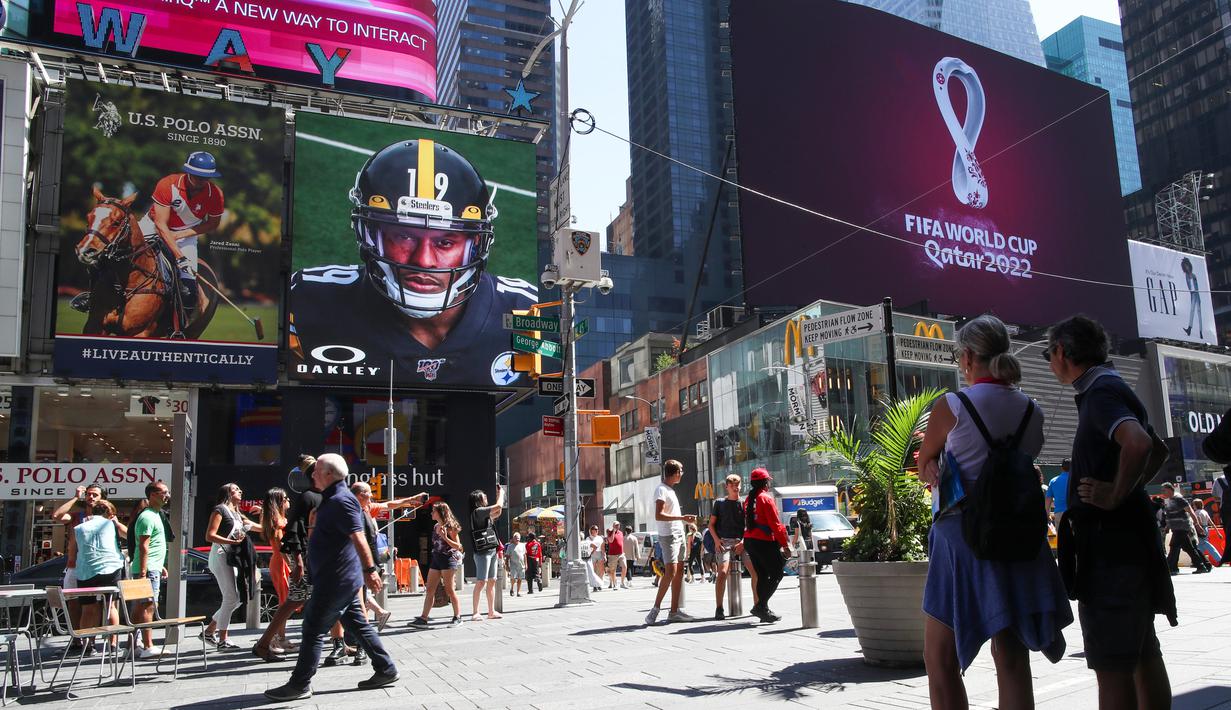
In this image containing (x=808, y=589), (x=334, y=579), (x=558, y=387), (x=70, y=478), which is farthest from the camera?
(x=70, y=478)

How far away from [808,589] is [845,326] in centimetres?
593

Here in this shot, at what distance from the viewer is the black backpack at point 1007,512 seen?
3752mm

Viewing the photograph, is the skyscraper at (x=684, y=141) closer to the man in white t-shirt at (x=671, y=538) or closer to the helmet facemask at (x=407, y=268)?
the helmet facemask at (x=407, y=268)

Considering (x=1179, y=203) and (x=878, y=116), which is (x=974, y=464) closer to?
(x=878, y=116)

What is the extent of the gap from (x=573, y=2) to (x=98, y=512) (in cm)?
1258

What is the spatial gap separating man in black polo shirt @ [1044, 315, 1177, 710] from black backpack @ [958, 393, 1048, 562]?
0.38ft

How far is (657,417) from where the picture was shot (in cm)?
6203

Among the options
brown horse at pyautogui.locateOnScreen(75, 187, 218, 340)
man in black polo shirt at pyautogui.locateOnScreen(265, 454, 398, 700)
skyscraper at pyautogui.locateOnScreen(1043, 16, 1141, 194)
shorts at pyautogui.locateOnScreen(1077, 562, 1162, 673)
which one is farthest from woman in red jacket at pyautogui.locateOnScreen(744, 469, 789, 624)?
skyscraper at pyautogui.locateOnScreen(1043, 16, 1141, 194)

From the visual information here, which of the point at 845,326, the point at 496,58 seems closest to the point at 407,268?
the point at 845,326

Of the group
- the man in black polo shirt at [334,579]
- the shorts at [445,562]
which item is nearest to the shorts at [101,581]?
the shorts at [445,562]

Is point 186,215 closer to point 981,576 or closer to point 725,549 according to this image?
point 725,549

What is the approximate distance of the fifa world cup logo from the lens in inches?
2154

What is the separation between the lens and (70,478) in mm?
27422

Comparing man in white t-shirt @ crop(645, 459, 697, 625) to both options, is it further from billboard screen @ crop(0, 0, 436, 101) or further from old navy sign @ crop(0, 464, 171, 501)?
billboard screen @ crop(0, 0, 436, 101)
